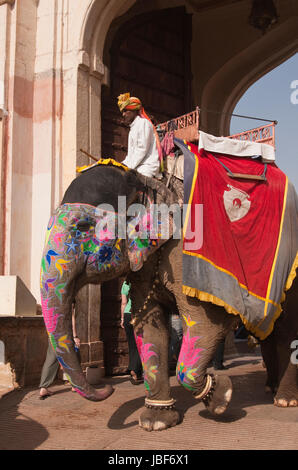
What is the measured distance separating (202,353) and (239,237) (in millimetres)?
916

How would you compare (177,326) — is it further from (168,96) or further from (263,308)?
(168,96)

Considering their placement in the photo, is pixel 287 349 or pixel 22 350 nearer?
pixel 287 349

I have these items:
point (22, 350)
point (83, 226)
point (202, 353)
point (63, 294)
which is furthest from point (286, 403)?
point (22, 350)

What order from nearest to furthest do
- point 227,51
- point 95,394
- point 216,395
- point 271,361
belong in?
point 95,394, point 216,395, point 271,361, point 227,51

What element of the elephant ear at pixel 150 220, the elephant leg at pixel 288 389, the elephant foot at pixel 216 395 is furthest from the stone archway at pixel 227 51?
the elephant foot at pixel 216 395

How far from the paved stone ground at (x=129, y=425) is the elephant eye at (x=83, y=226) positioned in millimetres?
1339

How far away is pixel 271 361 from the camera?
468 cm

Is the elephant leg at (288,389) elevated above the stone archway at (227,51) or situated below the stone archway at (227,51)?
below

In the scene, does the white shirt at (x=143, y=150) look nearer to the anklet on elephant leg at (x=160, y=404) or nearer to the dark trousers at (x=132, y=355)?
the anklet on elephant leg at (x=160, y=404)

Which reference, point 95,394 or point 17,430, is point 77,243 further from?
point 17,430

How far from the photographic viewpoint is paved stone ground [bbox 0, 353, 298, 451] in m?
3.20

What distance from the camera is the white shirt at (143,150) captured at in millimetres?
3910

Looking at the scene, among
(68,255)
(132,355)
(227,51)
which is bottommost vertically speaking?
(132,355)

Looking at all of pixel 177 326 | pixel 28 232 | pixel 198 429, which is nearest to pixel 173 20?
pixel 28 232
